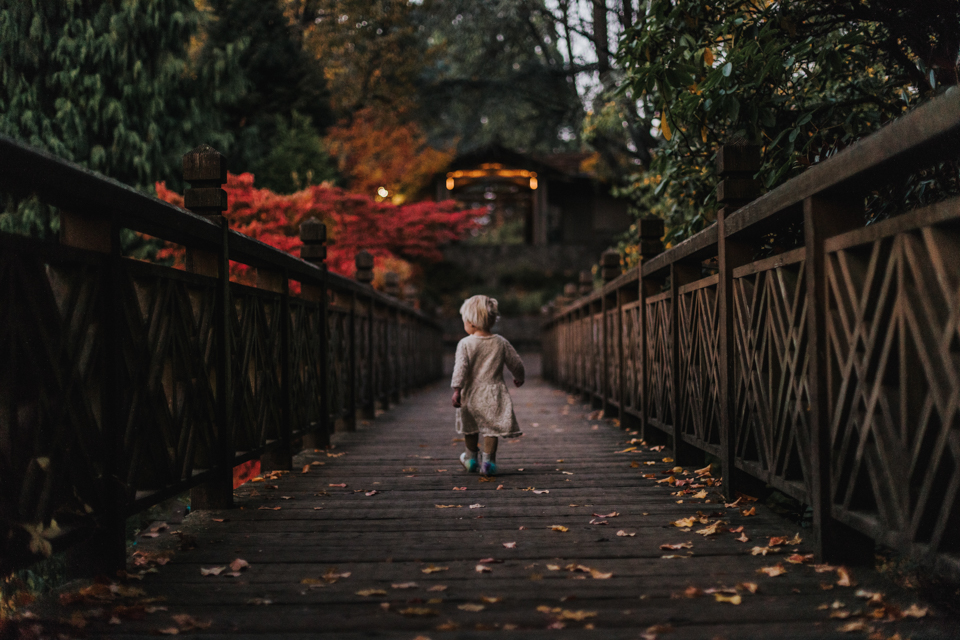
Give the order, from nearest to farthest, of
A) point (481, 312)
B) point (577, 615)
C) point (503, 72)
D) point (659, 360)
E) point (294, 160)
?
point (577, 615) → point (481, 312) → point (659, 360) → point (503, 72) → point (294, 160)

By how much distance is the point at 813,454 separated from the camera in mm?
2748

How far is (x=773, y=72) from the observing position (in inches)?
176

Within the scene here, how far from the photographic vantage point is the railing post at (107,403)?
2613 millimetres

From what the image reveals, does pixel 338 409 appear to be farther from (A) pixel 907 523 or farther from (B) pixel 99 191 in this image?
(A) pixel 907 523

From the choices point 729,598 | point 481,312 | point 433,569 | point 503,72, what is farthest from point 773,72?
point 503,72

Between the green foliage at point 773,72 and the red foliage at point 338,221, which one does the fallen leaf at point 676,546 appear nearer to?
the green foliage at point 773,72

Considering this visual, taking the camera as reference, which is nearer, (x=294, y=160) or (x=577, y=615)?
(x=577, y=615)

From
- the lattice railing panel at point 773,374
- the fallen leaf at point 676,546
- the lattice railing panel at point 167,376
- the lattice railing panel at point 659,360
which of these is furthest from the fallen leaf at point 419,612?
the lattice railing panel at point 659,360

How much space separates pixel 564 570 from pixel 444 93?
682 inches

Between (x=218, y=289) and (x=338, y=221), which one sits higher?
(x=338, y=221)

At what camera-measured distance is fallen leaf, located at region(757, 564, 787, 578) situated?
2.61 metres

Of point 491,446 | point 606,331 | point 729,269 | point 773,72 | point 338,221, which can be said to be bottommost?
point 491,446

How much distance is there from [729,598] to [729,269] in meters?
1.84

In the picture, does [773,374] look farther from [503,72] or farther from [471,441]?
[503,72]
